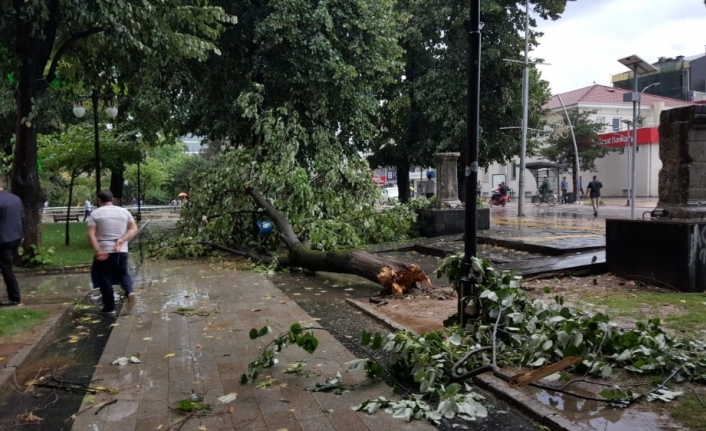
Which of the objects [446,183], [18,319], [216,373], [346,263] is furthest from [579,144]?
[216,373]

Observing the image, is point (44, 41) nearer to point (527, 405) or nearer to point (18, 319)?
point (18, 319)

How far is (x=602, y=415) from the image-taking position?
3.73m

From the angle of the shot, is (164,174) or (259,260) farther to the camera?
(164,174)

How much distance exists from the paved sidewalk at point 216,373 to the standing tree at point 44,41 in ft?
15.4

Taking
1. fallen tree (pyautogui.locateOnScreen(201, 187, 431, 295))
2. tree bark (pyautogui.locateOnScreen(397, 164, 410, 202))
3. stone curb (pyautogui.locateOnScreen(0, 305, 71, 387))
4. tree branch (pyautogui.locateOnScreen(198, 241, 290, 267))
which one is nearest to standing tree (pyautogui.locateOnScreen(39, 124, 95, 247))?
tree branch (pyautogui.locateOnScreen(198, 241, 290, 267))

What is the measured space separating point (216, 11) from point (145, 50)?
183 centimetres

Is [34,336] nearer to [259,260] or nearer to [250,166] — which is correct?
[259,260]

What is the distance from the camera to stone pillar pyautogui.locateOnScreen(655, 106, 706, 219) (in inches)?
313

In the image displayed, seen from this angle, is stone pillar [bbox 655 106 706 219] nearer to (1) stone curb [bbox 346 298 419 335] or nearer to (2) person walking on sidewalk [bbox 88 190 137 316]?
(1) stone curb [bbox 346 298 419 335]

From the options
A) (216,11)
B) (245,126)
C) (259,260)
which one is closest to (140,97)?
(245,126)

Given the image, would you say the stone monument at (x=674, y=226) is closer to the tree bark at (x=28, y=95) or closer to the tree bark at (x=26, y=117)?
the tree bark at (x=28, y=95)

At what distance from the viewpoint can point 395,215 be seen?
14.5 metres

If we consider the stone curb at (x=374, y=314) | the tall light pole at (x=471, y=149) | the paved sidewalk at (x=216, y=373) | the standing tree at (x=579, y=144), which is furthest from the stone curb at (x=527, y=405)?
the standing tree at (x=579, y=144)

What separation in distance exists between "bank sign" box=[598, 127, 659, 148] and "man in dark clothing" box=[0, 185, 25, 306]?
40.6 metres
